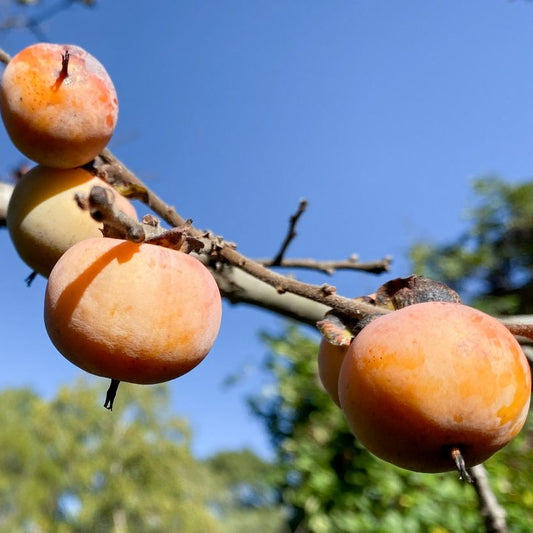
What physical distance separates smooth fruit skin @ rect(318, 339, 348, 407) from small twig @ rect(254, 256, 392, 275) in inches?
21.3

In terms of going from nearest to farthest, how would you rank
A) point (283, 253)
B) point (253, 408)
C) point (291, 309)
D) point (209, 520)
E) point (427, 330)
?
1. point (427, 330)
2. point (291, 309)
3. point (283, 253)
4. point (253, 408)
5. point (209, 520)

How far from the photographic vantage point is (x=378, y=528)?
2344 mm

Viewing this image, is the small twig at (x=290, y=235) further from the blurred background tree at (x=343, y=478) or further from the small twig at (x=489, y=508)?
the blurred background tree at (x=343, y=478)

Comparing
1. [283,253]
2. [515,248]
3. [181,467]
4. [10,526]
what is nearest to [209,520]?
[181,467]

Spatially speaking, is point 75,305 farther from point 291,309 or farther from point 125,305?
point 291,309

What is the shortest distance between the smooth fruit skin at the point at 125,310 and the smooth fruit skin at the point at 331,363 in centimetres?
26

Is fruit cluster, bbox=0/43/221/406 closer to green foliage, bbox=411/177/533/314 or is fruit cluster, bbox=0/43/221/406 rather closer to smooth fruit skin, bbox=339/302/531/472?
smooth fruit skin, bbox=339/302/531/472

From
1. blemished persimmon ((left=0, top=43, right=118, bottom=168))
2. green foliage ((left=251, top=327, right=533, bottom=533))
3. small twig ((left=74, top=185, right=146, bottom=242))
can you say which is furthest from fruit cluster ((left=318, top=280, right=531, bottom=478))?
green foliage ((left=251, top=327, right=533, bottom=533))

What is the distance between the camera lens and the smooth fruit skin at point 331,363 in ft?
2.70

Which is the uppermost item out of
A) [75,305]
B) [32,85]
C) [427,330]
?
[32,85]

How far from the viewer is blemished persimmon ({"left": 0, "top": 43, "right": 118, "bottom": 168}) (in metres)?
0.87

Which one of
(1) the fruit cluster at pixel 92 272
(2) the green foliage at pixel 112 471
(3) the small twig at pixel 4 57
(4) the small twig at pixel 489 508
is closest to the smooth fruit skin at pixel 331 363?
(1) the fruit cluster at pixel 92 272

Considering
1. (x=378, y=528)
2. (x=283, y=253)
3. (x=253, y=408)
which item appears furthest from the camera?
(x=253, y=408)

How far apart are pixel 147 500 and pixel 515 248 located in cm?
1234
